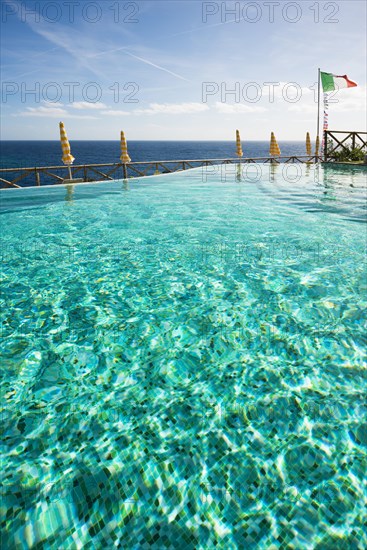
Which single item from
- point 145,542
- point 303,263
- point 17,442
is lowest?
point 145,542

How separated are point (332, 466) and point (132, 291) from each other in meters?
3.29

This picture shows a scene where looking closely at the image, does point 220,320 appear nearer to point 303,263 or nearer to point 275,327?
point 275,327

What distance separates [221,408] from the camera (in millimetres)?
2850

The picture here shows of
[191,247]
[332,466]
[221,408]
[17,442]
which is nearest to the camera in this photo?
[332,466]

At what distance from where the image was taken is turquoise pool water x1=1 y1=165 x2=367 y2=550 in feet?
6.77

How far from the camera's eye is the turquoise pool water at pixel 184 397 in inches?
81.2

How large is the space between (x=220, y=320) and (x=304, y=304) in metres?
1.18

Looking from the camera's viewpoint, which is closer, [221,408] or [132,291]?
[221,408]

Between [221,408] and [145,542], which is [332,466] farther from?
[145,542]

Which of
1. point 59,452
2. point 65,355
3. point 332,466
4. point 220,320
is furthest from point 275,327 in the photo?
point 59,452

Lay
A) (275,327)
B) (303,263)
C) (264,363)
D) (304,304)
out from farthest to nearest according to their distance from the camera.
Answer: (303,263), (304,304), (275,327), (264,363)

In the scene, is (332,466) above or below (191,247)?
below

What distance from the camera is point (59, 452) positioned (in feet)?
8.14

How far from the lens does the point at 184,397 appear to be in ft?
9.77
